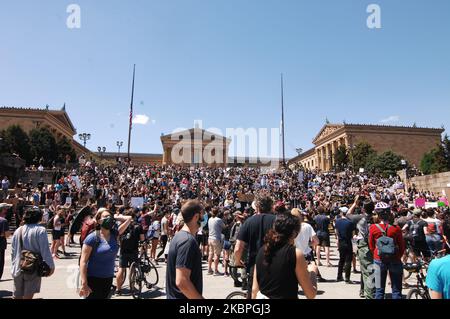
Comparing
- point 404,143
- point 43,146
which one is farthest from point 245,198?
point 404,143

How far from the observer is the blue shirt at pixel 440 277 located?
9.09 feet

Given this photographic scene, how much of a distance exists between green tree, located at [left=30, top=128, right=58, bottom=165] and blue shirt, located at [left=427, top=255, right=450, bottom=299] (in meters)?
59.2

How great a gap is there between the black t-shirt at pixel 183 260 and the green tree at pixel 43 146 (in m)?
57.7

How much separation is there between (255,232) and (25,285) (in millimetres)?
3462

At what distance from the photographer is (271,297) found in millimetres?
3004

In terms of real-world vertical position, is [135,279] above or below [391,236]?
below

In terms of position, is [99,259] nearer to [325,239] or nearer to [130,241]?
[130,241]

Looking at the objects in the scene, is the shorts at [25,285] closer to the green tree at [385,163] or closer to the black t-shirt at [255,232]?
the black t-shirt at [255,232]

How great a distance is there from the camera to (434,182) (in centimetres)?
3478

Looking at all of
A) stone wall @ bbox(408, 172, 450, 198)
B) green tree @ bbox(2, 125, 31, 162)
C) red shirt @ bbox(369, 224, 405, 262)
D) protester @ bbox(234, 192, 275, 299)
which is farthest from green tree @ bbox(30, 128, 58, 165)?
red shirt @ bbox(369, 224, 405, 262)

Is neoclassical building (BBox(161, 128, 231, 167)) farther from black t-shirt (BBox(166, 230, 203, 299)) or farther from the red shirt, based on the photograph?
black t-shirt (BBox(166, 230, 203, 299))
